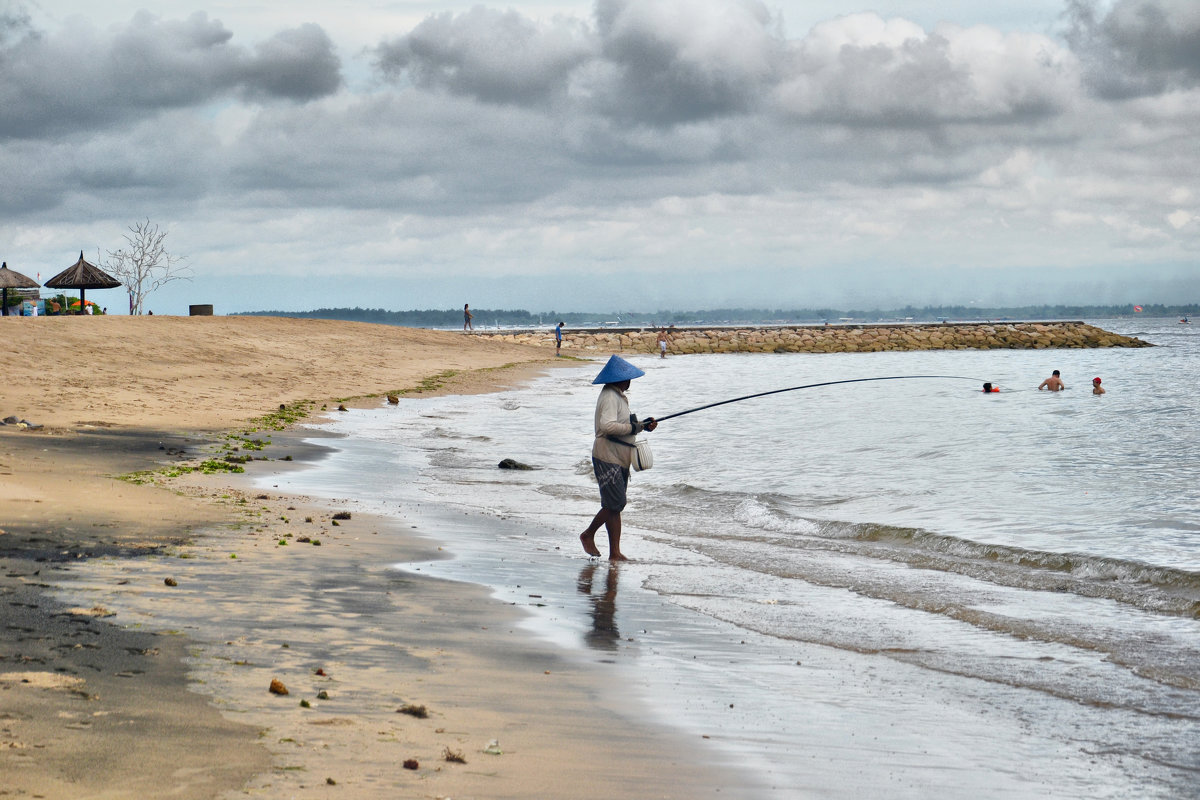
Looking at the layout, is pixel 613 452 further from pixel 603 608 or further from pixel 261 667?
pixel 261 667

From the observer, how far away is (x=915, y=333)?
313 ft

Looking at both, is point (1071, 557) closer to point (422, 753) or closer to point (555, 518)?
point (555, 518)

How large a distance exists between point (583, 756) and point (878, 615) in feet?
14.1

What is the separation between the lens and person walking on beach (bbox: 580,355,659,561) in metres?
10.2

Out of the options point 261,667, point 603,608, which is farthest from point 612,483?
point 261,667

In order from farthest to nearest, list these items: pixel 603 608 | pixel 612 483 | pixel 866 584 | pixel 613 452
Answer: pixel 613 452
pixel 612 483
pixel 866 584
pixel 603 608

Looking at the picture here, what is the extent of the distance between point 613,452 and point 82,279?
4048 cm

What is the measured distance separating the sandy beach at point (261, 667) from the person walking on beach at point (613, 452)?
5.56ft

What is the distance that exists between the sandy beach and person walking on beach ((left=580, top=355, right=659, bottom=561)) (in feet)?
5.56

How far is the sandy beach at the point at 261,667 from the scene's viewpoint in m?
4.09

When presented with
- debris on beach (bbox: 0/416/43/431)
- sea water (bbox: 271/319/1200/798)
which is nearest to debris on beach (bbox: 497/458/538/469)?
sea water (bbox: 271/319/1200/798)

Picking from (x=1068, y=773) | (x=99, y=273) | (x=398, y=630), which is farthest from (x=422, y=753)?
(x=99, y=273)

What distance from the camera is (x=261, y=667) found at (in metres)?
5.41

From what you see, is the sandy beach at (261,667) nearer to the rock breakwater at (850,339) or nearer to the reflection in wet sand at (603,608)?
the reflection in wet sand at (603,608)
